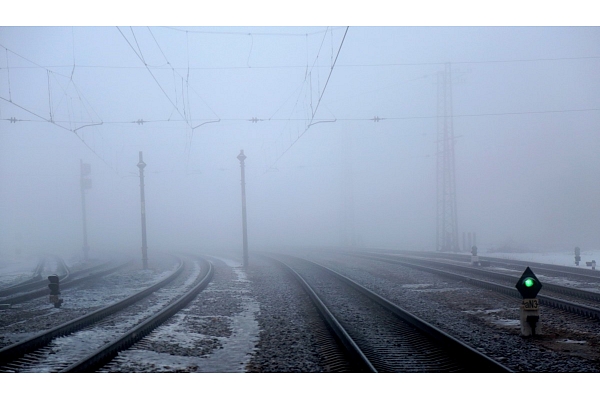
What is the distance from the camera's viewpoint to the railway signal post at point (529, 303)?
29.4ft

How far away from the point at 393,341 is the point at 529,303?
242 cm

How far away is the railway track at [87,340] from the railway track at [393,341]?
378cm

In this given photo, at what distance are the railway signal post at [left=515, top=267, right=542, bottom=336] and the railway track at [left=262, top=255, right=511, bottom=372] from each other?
1.57 metres

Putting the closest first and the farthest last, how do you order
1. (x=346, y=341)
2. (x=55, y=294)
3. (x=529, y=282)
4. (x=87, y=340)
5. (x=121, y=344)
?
(x=346, y=341) < (x=529, y=282) < (x=121, y=344) < (x=87, y=340) < (x=55, y=294)

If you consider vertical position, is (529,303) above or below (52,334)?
above

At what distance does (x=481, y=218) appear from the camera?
73.1 metres

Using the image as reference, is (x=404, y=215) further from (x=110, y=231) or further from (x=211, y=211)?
(x=110, y=231)

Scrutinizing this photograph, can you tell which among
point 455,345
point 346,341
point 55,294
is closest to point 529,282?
point 455,345

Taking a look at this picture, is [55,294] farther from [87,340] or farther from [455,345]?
[455,345]

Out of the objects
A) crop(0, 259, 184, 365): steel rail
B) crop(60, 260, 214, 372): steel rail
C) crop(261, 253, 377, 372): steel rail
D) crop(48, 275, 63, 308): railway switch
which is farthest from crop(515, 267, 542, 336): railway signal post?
crop(48, 275, 63, 308): railway switch

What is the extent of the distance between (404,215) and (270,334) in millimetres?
73766

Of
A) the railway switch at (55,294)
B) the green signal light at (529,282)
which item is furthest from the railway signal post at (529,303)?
the railway switch at (55,294)

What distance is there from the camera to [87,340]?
10.0 m

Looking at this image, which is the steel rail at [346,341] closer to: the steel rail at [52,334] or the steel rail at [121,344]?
the steel rail at [121,344]
